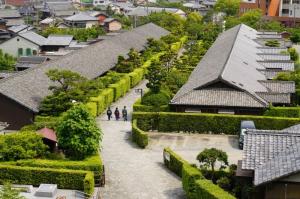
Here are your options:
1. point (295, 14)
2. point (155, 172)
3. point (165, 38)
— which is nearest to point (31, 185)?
point (155, 172)

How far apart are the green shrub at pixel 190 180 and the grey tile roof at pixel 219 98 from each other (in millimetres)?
11529

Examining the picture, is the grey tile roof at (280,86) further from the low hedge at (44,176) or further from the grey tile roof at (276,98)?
the low hedge at (44,176)

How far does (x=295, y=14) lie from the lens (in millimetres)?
105125

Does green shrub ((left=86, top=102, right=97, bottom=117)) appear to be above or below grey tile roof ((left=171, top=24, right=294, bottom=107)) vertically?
below

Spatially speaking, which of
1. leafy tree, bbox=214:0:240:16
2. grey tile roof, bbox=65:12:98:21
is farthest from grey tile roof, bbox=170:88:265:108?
leafy tree, bbox=214:0:240:16

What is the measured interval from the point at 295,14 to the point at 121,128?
75326mm

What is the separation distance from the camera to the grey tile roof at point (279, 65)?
5032 cm

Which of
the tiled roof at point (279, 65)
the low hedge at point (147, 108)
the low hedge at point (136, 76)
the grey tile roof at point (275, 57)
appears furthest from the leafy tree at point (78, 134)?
the grey tile roof at point (275, 57)

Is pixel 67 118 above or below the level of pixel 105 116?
above

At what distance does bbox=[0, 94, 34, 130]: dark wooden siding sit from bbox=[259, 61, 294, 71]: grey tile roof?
2455cm

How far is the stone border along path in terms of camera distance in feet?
86.6

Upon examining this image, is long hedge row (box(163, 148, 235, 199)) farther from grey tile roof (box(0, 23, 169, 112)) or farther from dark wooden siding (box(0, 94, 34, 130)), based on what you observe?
grey tile roof (box(0, 23, 169, 112))

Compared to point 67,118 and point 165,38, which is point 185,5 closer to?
point 165,38

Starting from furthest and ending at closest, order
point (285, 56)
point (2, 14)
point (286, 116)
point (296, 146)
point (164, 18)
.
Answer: point (2, 14) → point (164, 18) → point (285, 56) → point (286, 116) → point (296, 146)
